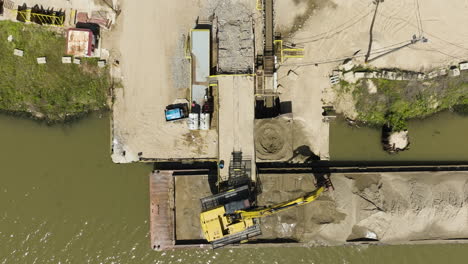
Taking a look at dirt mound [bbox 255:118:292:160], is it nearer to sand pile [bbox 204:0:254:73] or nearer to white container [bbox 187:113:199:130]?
sand pile [bbox 204:0:254:73]

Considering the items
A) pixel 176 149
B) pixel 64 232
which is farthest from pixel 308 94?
pixel 64 232

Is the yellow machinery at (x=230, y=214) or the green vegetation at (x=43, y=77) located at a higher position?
the green vegetation at (x=43, y=77)

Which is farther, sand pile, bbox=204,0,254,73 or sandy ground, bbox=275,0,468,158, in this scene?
sandy ground, bbox=275,0,468,158

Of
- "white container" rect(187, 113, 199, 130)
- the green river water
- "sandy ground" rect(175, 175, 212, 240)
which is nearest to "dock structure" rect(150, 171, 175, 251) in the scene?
"sandy ground" rect(175, 175, 212, 240)

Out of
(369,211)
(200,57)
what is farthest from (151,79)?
(369,211)

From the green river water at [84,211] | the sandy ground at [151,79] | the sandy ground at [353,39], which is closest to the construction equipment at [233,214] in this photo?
the green river water at [84,211]

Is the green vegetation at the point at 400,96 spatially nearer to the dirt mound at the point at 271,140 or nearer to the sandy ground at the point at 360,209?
the sandy ground at the point at 360,209
